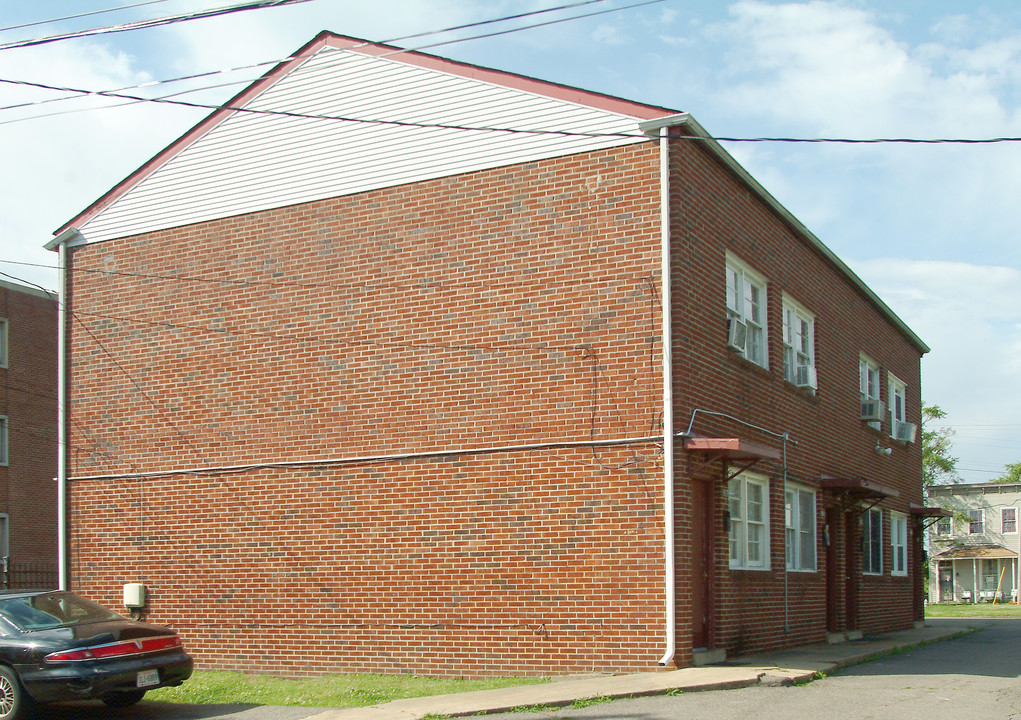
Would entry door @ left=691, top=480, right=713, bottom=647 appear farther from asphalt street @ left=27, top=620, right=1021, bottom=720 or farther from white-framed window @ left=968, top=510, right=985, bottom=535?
white-framed window @ left=968, top=510, right=985, bottom=535

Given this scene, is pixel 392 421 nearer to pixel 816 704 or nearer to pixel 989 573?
pixel 816 704

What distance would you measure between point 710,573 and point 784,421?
4.01 meters

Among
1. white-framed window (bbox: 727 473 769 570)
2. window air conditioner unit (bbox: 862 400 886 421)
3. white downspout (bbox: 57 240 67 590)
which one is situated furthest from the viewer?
window air conditioner unit (bbox: 862 400 886 421)

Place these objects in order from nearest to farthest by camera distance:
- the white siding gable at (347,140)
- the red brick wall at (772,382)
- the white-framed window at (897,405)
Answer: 1. the red brick wall at (772,382)
2. the white siding gable at (347,140)
3. the white-framed window at (897,405)

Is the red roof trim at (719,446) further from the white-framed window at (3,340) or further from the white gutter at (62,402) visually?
the white-framed window at (3,340)

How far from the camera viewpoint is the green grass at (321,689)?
42.1ft

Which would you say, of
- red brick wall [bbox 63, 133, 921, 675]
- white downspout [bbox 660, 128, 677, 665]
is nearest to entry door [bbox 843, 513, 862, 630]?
red brick wall [bbox 63, 133, 921, 675]

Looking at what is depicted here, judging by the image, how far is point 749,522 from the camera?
16.3 metres

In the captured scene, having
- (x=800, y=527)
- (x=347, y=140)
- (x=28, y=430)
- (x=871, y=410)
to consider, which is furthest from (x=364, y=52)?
(x=28, y=430)

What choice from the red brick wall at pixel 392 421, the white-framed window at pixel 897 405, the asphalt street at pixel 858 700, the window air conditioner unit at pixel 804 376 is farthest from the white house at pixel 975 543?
the red brick wall at pixel 392 421

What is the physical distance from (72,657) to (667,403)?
7.10 metres

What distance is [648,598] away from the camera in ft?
44.5

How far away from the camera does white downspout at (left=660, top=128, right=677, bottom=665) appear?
13359mm

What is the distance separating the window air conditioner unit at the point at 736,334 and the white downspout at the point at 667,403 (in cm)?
217
